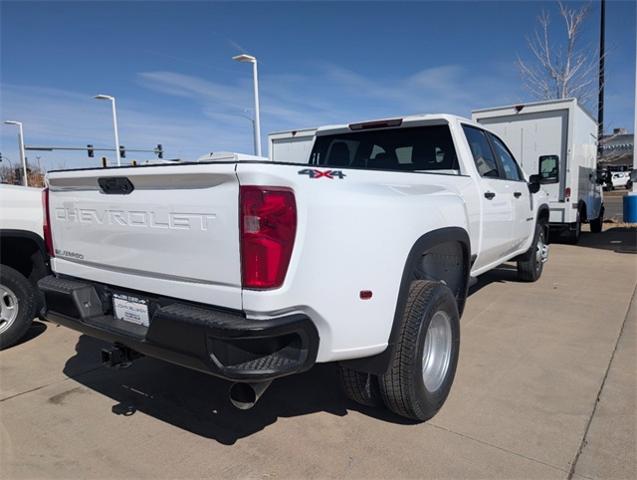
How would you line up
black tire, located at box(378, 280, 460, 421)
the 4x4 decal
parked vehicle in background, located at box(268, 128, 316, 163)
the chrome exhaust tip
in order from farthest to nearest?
parked vehicle in background, located at box(268, 128, 316, 163) → black tire, located at box(378, 280, 460, 421) → the chrome exhaust tip → the 4x4 decal

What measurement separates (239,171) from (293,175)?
0.77 feet

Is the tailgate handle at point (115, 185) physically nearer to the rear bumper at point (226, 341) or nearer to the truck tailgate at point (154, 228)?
the truck tailgate at point (154, 228)

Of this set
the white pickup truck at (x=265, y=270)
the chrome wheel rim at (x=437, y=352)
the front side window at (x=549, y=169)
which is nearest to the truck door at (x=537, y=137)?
the front side window at (x=549, y=169)

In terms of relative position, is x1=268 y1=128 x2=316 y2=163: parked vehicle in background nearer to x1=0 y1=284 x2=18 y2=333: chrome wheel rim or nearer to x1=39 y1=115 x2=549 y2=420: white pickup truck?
x1=0 y1=284 x2=18 y2=333: chrome wheel rim

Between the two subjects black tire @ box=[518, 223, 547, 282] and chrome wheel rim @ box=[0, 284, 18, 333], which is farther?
black tire @ box=[518, 223, 547, 282]

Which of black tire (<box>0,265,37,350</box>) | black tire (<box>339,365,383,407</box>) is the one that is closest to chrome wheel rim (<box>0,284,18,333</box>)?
black tire (<box>0,265,37,350</box>)

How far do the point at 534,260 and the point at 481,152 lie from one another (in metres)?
2.73

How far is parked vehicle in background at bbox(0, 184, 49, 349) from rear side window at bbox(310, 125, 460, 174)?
8.87 ft

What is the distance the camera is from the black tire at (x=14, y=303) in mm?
4297

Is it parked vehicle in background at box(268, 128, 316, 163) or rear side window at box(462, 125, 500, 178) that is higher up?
parked vehicle in background at box(268, 128, 316, 163)

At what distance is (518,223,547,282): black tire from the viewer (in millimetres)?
6488

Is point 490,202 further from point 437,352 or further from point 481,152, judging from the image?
point 437,352

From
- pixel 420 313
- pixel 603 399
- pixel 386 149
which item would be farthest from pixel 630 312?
pixel 420 313

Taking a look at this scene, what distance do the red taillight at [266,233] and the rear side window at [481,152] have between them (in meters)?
2.68
